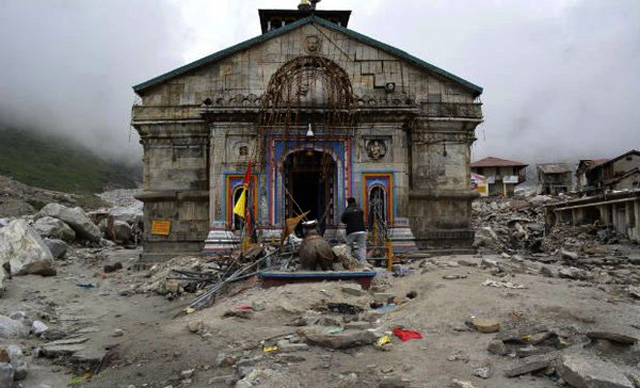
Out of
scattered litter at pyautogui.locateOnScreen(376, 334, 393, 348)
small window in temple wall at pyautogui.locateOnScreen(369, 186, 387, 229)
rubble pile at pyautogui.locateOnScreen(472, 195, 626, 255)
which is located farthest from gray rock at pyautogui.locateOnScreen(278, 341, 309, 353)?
rubble pile at pyautogui.locateOnScreen(472, 195, 626, 255)

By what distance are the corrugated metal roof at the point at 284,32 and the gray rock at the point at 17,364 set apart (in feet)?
40.0

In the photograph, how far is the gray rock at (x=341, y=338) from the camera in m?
6.42

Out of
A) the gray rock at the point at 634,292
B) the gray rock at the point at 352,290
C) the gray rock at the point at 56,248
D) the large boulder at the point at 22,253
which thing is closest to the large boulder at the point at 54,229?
the gray rock at the point at 56,248

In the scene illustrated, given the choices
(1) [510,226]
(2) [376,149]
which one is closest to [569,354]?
(2) [376,149]

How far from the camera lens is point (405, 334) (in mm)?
6797

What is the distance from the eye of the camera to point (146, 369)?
249 inches

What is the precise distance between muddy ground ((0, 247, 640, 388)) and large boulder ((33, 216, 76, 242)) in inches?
360

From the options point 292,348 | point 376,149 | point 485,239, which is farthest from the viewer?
point 485,239

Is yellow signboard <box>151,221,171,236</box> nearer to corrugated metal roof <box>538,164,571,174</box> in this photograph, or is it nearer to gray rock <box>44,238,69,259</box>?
gray rock <box>44,238,69,259</box>

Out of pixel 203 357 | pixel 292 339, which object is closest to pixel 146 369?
pixel 203 357

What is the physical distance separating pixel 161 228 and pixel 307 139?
579cm

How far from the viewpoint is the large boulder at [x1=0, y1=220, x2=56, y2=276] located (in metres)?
13.2

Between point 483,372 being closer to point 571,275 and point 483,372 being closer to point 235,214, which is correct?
point 571,275

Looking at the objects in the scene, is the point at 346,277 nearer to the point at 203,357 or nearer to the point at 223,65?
the point at 203,357
